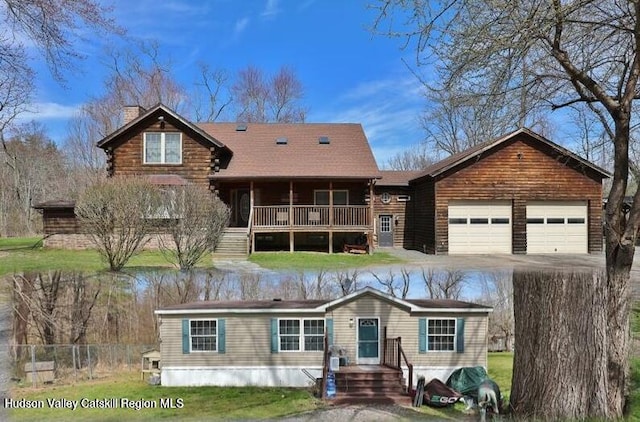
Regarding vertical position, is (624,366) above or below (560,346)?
below

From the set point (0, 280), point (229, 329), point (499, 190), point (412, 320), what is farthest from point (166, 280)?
point (499, 190)

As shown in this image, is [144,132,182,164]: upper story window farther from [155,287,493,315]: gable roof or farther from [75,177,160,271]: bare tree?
[155,287,493,315]: gable roof

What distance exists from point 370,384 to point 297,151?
10811 millimetres

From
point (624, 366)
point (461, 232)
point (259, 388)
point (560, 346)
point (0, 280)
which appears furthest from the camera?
point (461, 232)

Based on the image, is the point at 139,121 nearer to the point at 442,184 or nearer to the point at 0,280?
the point at 0,280

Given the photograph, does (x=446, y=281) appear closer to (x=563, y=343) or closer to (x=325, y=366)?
(x=325, y=366)

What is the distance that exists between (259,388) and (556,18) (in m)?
11.3

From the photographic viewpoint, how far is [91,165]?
29.1m

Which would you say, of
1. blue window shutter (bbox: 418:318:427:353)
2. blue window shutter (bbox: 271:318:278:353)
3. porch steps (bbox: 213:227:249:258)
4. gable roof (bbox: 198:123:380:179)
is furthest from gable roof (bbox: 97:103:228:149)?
blue window shutter (bbox: 418:318:427:353)

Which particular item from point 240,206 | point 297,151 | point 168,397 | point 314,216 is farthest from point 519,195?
point 168,397

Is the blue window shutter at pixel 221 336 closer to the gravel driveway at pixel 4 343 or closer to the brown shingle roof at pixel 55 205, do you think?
the gravel driveway at pixel 4 343

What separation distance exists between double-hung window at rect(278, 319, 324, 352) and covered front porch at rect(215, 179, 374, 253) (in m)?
3.86

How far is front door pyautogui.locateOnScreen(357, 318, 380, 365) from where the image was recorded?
42.6ft

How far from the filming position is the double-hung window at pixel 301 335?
1285cm
